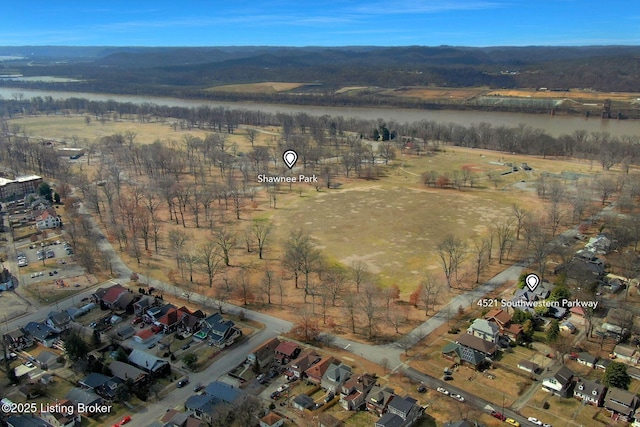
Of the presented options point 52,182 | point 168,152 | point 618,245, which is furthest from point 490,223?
point 52,182

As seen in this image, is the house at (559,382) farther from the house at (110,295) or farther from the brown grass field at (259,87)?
the brown grass field at (259,87)

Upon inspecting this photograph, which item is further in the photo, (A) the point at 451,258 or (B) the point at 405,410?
(A) the point at 451,258

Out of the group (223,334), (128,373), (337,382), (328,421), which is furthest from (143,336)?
(328,421)

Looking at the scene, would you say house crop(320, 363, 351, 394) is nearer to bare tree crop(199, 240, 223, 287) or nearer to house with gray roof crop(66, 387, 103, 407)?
house with gray roof crop(66, 387, 103, 407)

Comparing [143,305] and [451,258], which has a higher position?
[451,258]

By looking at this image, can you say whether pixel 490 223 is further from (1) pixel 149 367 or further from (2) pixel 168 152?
(2) pixel 168 152

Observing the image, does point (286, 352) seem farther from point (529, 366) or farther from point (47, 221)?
point (47, 221)

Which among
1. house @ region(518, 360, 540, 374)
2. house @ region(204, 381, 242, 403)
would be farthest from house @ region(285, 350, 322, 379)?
house @ region(518, 360, 540, 374)

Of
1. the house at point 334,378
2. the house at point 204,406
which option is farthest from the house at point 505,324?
the house at point 204,406
